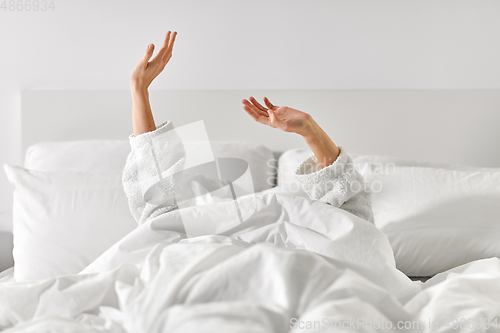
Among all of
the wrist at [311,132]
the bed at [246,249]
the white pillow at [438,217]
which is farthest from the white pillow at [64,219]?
the white pillow at [438,217]

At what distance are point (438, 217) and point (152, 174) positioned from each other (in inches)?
38.7

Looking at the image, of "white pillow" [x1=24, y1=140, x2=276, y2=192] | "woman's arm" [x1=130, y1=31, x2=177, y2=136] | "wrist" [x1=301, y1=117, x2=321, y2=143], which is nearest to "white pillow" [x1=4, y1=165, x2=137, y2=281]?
"white pillow" [x1=24, y1=140, x2=276, y2=192]

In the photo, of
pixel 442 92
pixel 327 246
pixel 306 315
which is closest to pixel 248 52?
pixel 442 92

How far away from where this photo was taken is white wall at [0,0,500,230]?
2059 millimetres

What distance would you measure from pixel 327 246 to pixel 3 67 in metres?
1.74

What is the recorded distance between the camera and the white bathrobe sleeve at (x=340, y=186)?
1340 millimetres

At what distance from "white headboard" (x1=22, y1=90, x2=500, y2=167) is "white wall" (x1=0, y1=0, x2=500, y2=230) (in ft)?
0.30

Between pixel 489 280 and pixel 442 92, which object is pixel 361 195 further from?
pixel 442 92

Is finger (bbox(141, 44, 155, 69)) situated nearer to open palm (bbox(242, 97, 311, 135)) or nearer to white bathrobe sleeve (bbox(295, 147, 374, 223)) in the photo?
open palm (bbox(242, 97, 311, 135))

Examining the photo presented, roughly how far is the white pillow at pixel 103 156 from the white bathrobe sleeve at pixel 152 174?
1.32 ft

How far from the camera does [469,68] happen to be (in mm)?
2076

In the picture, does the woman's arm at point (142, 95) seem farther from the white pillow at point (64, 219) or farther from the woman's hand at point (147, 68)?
the white pillow at point (64, 219)

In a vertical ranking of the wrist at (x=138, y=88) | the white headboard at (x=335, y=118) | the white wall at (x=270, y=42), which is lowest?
the white headboard at (x=335, y=118)

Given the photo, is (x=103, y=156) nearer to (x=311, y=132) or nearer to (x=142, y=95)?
(x=142, y=95)
